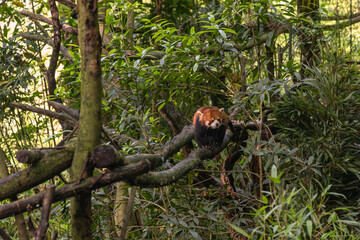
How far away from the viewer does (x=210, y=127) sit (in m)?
3.09

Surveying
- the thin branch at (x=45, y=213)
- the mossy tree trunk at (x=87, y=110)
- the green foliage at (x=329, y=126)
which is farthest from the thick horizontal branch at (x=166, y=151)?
the green foliage at (x=329, y=126)

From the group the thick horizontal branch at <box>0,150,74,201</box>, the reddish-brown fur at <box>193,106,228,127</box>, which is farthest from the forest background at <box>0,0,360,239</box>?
the reddish-brown fur at <box>193,106,228,127</box>

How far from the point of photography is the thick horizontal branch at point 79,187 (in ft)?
4.42

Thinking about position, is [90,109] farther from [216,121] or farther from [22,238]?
[216,121]

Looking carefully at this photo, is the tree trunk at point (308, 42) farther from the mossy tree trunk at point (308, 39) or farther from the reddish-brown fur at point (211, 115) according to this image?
the reddish-brown fur at point (211, 115)

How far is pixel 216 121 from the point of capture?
3150 millimetres

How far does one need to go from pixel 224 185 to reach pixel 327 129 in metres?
0.93

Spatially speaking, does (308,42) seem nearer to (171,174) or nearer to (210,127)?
(210,127)

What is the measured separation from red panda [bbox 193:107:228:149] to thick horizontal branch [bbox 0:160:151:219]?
4.88 feet

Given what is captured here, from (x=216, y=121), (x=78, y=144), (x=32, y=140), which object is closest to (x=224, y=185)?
(x=216, y=121)

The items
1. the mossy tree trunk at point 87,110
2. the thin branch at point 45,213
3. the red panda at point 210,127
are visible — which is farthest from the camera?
the red panda at point 210,127

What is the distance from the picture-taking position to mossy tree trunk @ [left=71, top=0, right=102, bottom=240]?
4.86 feet

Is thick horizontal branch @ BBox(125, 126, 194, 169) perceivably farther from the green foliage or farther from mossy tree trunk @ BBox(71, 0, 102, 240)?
the green foliage

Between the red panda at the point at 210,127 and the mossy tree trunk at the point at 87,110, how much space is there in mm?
1590
